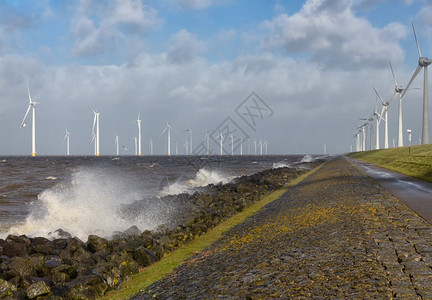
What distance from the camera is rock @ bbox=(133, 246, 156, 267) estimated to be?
1198 cm

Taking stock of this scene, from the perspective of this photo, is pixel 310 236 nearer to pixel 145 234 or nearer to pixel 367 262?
pixel 367 262

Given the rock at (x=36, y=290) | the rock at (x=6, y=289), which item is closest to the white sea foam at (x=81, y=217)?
the rock at (x=6, y=289)

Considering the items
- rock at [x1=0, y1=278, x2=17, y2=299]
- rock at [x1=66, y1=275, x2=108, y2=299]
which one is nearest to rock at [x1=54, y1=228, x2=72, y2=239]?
rock at [x1=66, y1=275, x2=108, y2=299]

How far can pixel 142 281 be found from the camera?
9.95 metres

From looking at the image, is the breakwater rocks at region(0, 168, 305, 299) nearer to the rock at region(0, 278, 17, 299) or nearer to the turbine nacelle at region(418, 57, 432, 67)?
the rock at region(0, 278, 17, 299)

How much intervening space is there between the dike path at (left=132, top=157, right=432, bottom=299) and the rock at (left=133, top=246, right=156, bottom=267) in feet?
5.15

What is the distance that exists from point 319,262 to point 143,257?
6127 millimetres

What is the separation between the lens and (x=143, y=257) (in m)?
12.1

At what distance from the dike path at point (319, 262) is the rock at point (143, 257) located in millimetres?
1571

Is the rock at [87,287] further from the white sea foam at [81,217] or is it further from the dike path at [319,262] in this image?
the white sea foam at [81,217]

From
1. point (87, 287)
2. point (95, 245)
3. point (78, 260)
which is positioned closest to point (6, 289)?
point (87, 287)

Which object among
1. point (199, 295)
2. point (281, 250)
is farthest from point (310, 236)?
point (199, 295)

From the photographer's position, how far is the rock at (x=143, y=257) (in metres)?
12.0

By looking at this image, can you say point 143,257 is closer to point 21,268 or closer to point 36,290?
point 21,268
